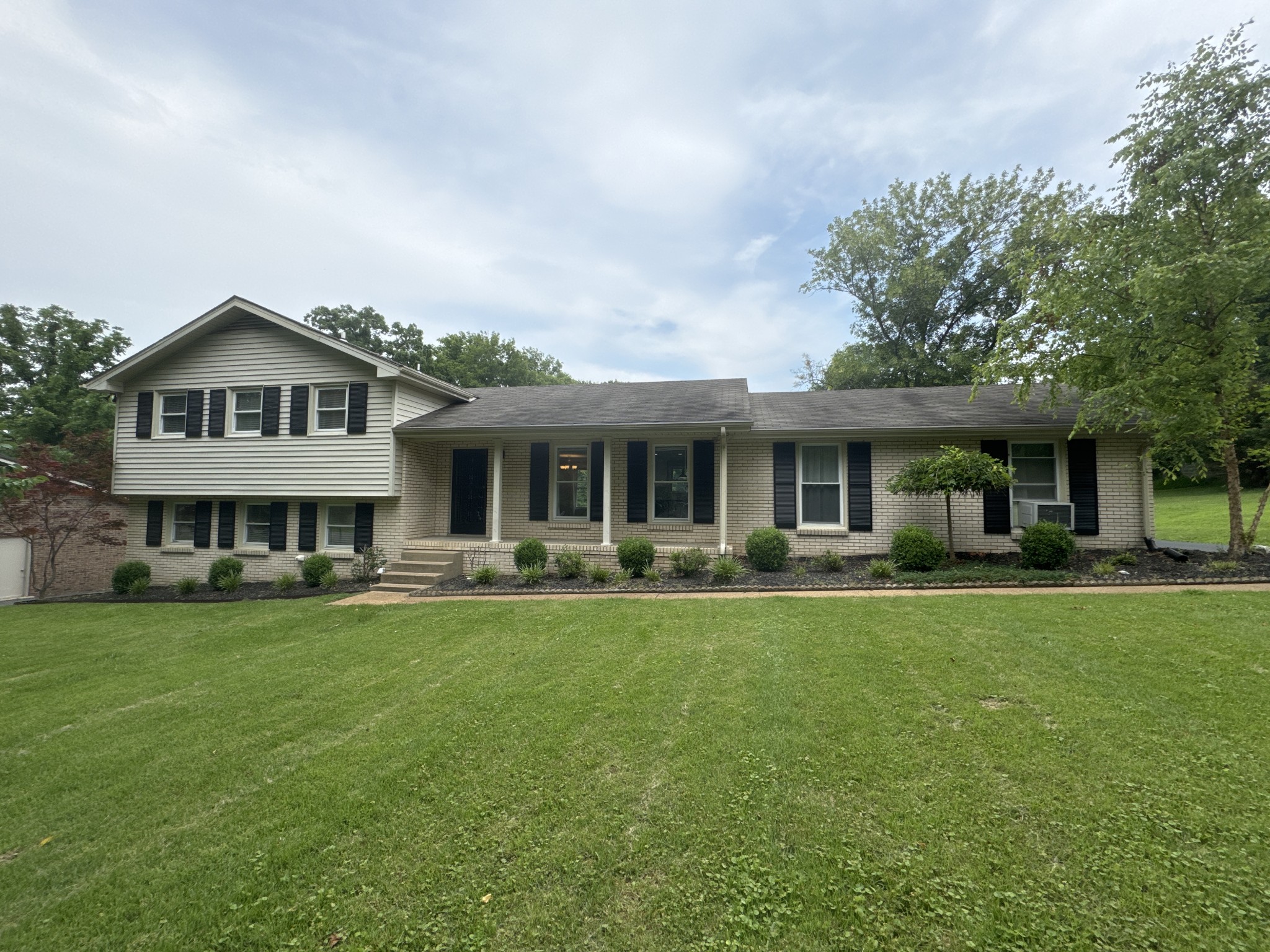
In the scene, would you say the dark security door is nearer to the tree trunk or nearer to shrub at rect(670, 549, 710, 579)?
shrub at rect(670, 549, 710, 579)

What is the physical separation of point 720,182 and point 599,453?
9.27 metres

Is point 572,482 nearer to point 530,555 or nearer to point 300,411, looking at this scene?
point 530,555

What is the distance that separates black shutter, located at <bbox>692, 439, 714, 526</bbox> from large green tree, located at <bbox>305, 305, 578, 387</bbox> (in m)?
21.8

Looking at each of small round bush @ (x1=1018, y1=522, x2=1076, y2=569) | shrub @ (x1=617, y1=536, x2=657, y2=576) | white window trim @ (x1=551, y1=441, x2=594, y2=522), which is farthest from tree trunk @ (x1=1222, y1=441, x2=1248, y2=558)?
white window trim @ (x1=551, y1=441, x2=594, y2=522)

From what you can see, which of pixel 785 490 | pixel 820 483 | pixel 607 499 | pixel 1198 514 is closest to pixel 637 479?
pixel 607 499

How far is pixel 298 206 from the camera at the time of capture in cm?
1343

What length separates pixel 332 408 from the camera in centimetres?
1102

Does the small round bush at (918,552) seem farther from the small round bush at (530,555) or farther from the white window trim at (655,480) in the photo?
the small round bush at (530,555)

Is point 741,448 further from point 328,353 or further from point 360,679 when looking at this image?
point 328,353

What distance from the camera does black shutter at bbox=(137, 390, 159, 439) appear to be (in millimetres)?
11570

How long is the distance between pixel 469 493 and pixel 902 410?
10.2m

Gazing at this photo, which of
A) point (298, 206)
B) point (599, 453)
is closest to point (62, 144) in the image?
point (298, 206)

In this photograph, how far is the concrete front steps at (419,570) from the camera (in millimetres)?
9516

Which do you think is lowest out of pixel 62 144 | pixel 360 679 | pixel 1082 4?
pixel 360 679
